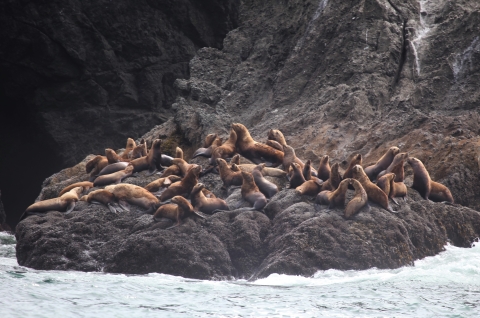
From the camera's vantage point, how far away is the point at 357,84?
16062 mm

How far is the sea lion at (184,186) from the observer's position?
11.3 m

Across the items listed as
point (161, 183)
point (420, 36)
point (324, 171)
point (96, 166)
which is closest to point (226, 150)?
point (161, 183)

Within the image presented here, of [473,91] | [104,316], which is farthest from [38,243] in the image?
[473,91]

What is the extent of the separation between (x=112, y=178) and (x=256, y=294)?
4.88 metres

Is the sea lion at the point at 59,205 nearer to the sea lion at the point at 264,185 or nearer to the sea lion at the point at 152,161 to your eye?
the sea lion at the point at 152,161

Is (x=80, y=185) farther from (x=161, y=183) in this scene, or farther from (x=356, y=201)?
(x=356, y=201)

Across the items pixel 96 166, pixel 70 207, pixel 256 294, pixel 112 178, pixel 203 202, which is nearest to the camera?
pixel 256 294

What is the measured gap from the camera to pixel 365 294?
837 centimetres

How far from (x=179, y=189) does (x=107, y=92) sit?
1420cm

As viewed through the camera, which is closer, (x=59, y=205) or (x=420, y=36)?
(x=59, y=205)

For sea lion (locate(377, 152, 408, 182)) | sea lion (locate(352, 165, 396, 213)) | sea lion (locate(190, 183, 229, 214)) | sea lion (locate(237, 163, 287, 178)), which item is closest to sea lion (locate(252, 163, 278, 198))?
sea lion (locate(237, 163, 287, 178))

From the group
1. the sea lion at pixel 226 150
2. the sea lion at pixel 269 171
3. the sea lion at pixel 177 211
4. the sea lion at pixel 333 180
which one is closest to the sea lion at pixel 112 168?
the sea lion at pixel 226 150

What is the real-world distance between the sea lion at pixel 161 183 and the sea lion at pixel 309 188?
87.9 inches

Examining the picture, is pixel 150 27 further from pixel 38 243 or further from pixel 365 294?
pixel 365 294
